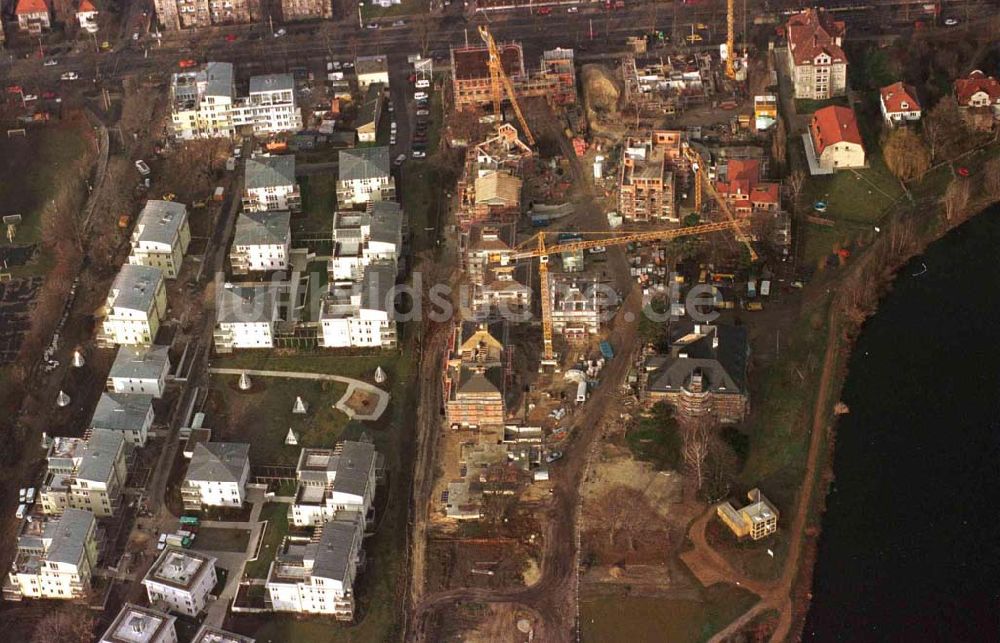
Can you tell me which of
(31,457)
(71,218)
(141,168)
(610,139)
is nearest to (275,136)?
(141,168)

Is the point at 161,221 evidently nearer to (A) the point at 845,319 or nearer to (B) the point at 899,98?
(A) the point at 845,319

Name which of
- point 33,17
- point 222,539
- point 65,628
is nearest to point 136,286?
point 222,539

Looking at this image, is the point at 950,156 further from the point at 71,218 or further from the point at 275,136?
the point at 71,218

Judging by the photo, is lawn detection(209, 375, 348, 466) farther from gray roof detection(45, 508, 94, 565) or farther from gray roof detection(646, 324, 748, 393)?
gray roof detection(646, 324, 748, 393)

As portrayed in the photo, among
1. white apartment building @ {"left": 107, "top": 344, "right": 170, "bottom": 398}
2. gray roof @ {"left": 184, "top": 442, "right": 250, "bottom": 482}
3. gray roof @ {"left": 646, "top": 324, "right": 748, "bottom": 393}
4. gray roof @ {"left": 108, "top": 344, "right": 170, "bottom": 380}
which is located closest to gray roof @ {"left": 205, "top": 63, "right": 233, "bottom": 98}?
gray roof @ {"left": 108, "top": 344, "right": 170, "bottom": 380}

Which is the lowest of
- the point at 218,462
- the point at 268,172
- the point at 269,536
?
the point at 269,536

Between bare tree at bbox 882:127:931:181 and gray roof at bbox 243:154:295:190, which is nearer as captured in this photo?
bare tree at bbox 882:127:931:181
